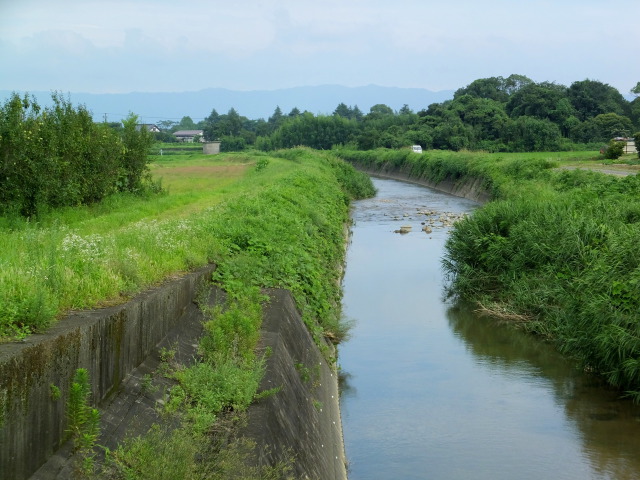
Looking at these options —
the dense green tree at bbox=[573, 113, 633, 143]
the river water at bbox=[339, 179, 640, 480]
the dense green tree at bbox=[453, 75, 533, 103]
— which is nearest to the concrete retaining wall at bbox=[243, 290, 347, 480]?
the river water at bbox=[339, 179, 640, 480]

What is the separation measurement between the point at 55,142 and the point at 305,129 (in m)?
76.4

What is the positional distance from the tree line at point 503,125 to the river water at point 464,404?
5196 cm

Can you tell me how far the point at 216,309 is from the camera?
32.4 feet

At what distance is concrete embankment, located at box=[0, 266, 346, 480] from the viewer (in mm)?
5430

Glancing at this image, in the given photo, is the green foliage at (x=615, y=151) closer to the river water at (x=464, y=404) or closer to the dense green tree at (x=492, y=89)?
the river water at (x=464, y=404)

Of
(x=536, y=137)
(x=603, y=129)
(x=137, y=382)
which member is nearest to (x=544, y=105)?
(x=603, y=129)

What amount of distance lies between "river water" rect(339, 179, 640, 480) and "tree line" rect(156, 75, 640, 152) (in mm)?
51957

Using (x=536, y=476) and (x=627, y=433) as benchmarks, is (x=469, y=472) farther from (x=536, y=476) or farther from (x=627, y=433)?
(x=627, y=433)

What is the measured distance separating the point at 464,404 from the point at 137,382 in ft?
22.3

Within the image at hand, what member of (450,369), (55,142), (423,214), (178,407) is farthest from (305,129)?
(178,407)

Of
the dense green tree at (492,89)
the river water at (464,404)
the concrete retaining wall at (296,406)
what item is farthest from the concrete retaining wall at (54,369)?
the dense green tree at (492,89)

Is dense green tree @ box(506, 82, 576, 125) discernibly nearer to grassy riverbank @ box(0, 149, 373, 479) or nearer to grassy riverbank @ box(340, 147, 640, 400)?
grassy riverbank @ box(340, 147, 640, 400)

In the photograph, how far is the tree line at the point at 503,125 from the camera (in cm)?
6956

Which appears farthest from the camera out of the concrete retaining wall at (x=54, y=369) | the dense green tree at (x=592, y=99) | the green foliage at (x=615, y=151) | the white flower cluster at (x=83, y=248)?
the dense green tree at (x=592, y=99)
